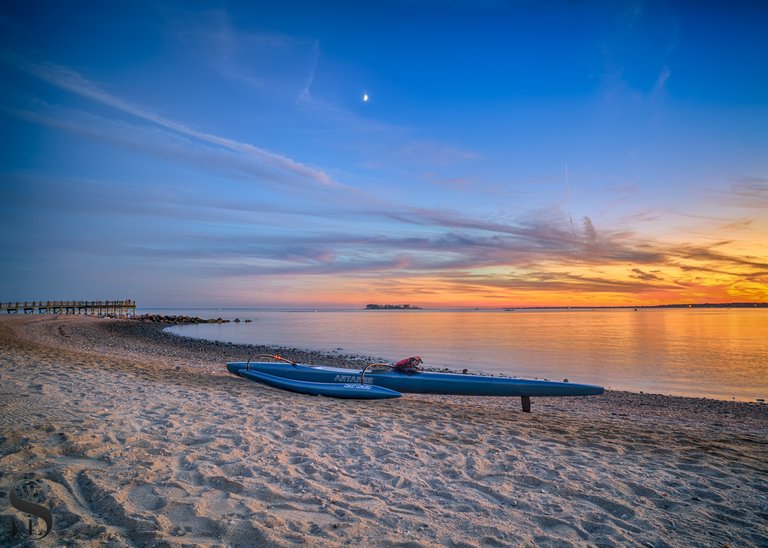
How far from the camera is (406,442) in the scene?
189 inches

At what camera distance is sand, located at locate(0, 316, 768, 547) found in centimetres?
279

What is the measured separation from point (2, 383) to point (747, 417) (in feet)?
43.1

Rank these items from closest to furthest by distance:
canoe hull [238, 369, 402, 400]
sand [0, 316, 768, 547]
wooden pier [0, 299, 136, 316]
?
1. sand [0, 316, 768, 547]
2. canoe hull [238, 369, 402, 400]
3. wooden pier [0, 299, 136, 316]

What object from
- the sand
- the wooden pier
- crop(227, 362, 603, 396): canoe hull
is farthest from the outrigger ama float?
the wooden pier

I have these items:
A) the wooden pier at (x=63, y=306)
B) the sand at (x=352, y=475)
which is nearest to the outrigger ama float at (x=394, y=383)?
the sand at (x=352, y=475)

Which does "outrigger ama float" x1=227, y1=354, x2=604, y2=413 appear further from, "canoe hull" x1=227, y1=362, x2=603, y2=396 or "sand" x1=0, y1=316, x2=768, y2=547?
"sand" x1=0, y1=316, x2=768, y2=547

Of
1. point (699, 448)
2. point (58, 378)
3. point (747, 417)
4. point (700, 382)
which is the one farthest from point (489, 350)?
point (58, 378)

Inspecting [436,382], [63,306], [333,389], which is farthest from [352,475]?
[63,306]

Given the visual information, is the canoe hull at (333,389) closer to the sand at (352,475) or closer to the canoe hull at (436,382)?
the canoe hull at (436,382)

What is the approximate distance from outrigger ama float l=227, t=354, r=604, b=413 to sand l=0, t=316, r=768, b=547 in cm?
89

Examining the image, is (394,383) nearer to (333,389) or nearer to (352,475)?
(333,389)

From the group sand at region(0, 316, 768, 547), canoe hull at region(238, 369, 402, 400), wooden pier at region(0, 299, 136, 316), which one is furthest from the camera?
wooden pier at region(0, 299, 136, 316)

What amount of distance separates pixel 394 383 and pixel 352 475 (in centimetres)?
438

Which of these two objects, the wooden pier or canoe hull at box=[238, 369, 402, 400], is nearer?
canoe hull at box=[238, 369, 402, 400]
